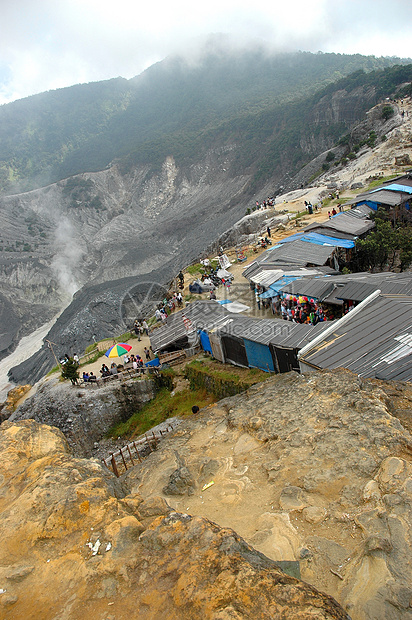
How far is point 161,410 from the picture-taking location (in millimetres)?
16500

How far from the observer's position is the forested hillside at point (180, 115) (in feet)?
272

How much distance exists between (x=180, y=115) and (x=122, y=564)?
139 m

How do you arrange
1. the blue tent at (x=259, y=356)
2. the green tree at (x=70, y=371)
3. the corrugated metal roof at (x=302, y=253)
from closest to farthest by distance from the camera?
the blue tent at (x=259, y=356)
the green tree at (x=70, y=371)
the corrugated metal roof at (x=302, y=253)

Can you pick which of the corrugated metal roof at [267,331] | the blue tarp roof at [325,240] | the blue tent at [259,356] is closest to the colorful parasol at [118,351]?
the corrugated metal roof at [267,331]

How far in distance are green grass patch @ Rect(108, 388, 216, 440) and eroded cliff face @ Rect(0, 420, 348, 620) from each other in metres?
10.1

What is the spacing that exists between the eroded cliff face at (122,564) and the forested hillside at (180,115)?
75.3m

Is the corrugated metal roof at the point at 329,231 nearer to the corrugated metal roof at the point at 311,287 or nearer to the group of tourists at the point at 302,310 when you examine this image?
the corrugated metal roof at the point at 311,287

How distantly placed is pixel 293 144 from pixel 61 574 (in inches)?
3286

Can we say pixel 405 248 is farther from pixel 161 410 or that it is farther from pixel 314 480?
pixel 314 480

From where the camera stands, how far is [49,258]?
68.2 m

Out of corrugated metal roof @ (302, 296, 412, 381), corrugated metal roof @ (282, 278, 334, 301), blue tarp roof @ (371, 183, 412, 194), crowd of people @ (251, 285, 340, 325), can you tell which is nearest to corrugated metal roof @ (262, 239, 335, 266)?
corrugated metal roof @ (282, 278, 334, 301)

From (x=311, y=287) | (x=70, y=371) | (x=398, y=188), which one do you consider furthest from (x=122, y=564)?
(x=398, y=188)

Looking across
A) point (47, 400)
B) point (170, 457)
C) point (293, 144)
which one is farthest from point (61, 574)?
point (293, 144)

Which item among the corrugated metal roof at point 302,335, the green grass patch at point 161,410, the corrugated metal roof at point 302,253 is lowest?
the green grass patch at point 161,410
